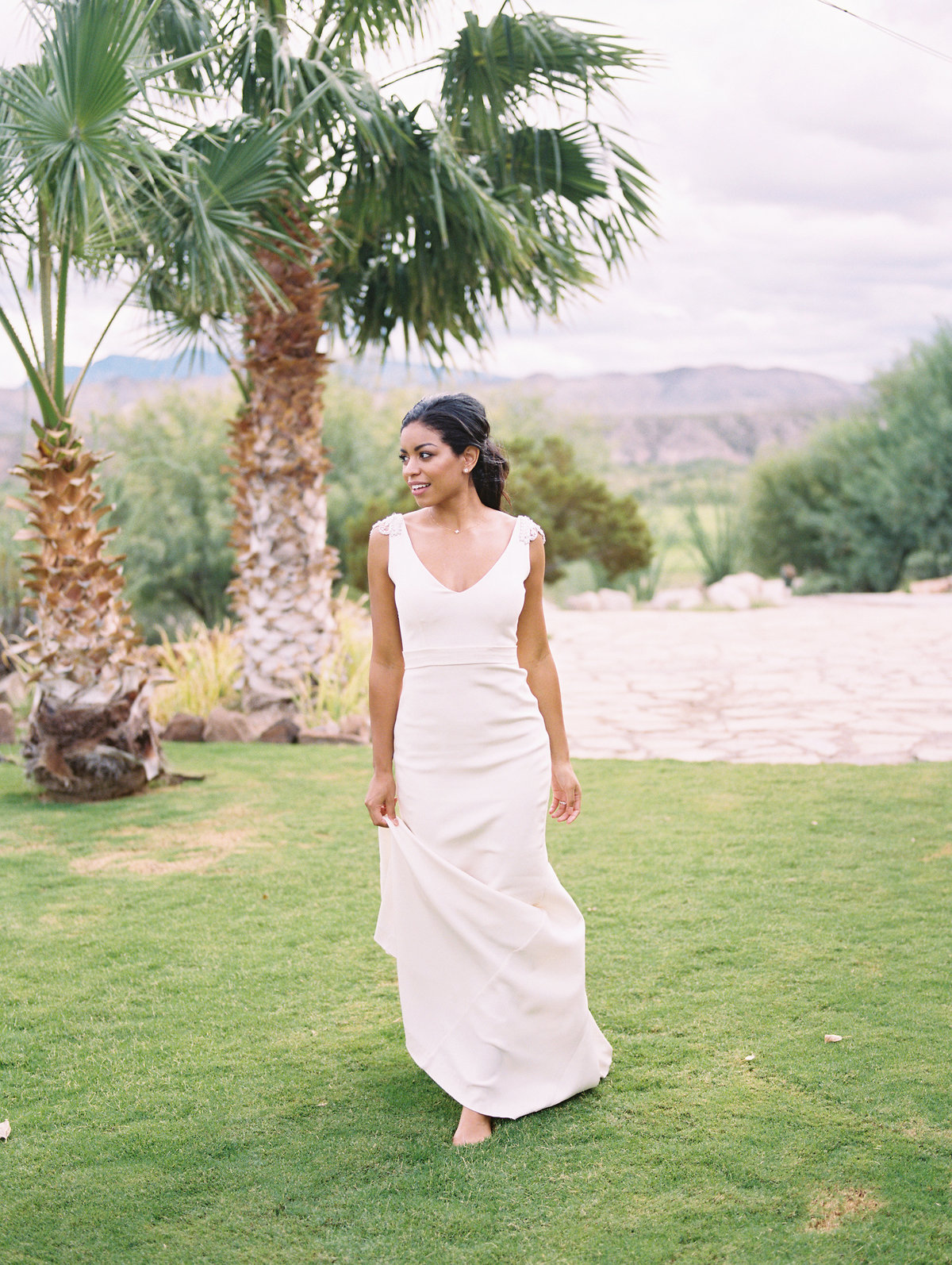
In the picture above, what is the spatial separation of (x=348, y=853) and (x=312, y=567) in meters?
3.33

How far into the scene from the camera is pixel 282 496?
796 centimetres

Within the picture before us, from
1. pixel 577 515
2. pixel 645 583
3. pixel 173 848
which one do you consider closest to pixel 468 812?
pixel 173 848

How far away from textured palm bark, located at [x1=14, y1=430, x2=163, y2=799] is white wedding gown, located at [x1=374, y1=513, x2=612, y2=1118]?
3842 millimetres

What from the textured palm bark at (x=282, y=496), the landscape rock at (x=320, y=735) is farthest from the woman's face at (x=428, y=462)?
the textured palm bark at (x=282, y=496)

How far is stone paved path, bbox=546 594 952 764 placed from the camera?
729 centimetres

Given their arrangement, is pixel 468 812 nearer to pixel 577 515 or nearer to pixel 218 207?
pixel 218 207

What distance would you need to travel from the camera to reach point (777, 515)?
69.4 ft

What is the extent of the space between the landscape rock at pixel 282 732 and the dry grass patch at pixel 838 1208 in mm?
5792

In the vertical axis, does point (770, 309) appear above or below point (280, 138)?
above

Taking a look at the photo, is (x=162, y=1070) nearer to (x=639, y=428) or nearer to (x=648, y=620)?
(x=648, y=620)

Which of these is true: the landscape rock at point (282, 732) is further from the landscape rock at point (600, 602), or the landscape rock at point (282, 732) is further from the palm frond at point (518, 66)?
the landscape rock at point (600, 602)

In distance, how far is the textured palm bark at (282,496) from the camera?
7.79 m

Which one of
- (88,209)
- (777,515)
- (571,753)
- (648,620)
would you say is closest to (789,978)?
(571,753)

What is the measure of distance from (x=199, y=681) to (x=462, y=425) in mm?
6142
